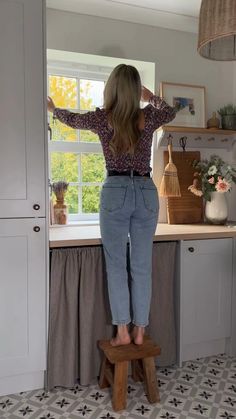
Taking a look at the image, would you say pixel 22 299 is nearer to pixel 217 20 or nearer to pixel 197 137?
pixel 217 20

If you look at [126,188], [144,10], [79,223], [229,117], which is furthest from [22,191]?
[229,117]

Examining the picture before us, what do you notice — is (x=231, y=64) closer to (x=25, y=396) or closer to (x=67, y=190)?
(x=67, y=190)

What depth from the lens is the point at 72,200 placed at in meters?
2.72

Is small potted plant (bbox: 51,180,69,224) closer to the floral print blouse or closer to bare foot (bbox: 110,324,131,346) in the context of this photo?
the floral print blouse

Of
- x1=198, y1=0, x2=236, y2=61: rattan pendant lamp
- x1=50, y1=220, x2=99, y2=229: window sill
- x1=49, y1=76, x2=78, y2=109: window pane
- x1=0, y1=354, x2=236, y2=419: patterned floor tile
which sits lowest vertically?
x1=0, y1=354, x2=236, y2=419: patterned floor tile

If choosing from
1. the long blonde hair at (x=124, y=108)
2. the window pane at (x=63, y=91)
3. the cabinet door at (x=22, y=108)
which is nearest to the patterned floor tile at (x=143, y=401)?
the cabinet door at (x=22, y=108)

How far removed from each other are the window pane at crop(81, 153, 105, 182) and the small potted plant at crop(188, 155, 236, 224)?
2.16 feet

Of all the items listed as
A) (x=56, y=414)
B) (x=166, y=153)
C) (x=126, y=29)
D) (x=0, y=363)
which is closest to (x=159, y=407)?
(x=56, y=414)

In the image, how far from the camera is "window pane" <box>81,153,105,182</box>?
8.92ft

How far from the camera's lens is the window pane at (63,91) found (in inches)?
103

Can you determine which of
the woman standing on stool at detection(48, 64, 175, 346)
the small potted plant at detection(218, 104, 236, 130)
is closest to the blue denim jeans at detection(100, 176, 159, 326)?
the woman standing on stool at detection(48, 64, 175, 346)

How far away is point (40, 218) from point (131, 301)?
2.15 ft

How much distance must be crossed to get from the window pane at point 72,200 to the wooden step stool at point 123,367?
3.34 ft

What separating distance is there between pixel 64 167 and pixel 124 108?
3.39 feet
